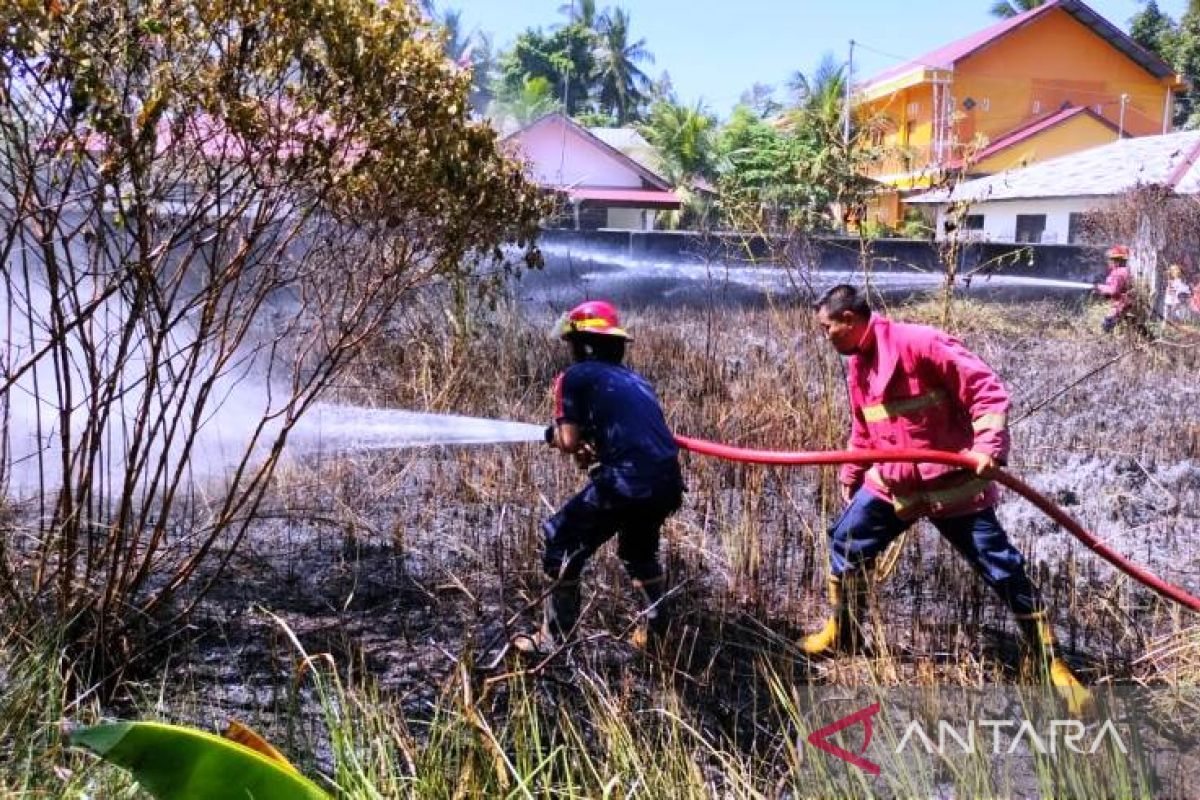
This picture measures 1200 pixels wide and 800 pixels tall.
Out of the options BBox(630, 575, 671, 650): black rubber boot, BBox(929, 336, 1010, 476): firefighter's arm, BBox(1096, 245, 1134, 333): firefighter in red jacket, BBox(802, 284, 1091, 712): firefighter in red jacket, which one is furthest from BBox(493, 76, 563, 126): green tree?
BBox(929, 336, 1010, 476): firefighter's arm

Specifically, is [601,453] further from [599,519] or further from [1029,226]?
[1029,226]

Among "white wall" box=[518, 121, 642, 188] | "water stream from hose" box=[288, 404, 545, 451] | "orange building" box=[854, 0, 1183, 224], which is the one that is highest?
"orange building" box=[854, 0, 1183, 224]

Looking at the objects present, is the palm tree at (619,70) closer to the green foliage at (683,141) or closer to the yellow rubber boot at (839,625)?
the green foliage at (683,141)

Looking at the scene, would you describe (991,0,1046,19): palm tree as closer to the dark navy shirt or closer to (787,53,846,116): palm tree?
(787,53,846,116): palm tree

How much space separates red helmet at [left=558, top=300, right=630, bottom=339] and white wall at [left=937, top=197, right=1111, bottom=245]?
61.0 ft

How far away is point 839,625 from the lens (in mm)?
4000

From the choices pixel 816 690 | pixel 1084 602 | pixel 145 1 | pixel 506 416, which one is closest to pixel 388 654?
pixel 816 690

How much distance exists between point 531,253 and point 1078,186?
18.8 m

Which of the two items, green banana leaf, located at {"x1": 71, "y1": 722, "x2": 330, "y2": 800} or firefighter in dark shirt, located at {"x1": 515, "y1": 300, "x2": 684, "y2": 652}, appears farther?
firefighter in dark shirt, located at {"x1": 515, "y1": 300, "x2": 684, "y2": 652}

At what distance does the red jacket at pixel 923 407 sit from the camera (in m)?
3.71

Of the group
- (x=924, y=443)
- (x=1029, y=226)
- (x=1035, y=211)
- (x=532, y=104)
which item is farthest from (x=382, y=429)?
(x=532, y=104)

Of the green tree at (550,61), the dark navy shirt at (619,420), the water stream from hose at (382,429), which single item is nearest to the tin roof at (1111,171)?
the water stream from hose at (382,429)

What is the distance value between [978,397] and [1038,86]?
34.2 m

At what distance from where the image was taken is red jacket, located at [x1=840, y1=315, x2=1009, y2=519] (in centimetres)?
371
